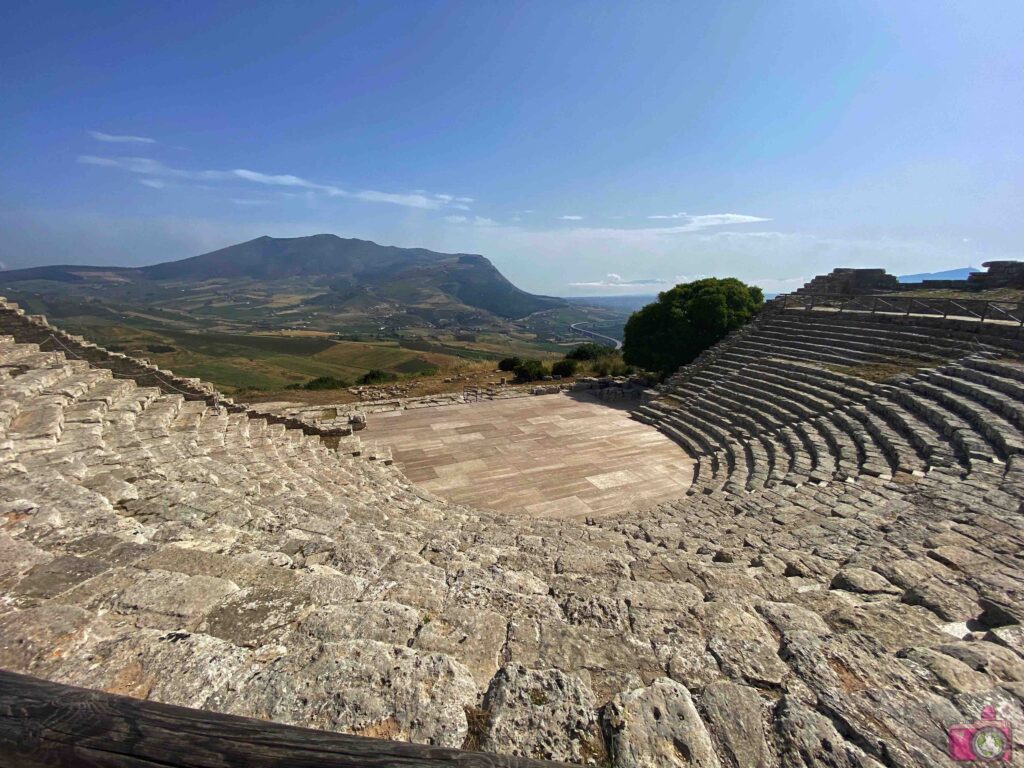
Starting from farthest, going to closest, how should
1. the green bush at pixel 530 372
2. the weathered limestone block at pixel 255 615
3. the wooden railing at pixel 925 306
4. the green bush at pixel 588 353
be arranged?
the green bush at pixel 588 353, the green bush at pixel 530 372, the wooden railing at pixel 925 306, the weathered limestone block at pixel 255 615

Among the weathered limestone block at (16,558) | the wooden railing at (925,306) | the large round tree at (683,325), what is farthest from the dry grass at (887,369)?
the weathered limestone block at (16,558)

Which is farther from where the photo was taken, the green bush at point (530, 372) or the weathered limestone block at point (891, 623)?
the green bush at point (530, 372)

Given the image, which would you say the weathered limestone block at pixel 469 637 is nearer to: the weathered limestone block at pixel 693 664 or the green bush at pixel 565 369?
the weathered limestone block at pixel 693 664

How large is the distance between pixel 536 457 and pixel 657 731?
35.0 ft

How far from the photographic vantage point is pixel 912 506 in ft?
21.6

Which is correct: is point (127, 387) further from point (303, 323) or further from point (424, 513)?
point (303, 323)

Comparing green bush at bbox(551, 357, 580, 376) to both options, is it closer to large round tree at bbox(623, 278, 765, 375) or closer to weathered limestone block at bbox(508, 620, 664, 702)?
large round tree at bbox(623, 278, 765, 375)

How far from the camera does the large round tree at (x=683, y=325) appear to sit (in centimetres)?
2144

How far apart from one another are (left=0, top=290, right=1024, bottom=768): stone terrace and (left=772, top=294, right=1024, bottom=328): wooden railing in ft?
22.7

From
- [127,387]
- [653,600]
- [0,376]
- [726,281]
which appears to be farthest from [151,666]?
[726,281]

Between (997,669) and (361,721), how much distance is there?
3936 millimetres

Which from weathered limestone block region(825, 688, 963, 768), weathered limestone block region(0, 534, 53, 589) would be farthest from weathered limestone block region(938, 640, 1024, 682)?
weathered limestone block region(0, 534, 53, 589)

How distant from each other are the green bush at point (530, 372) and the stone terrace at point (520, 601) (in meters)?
15.1

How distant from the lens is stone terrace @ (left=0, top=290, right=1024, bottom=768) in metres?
2.19
